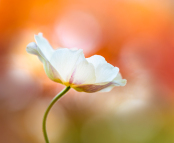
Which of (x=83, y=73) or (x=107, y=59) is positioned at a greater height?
(x=107, y=59)

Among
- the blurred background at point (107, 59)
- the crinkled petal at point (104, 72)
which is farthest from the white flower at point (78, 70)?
the blurred background at point (107, 59)

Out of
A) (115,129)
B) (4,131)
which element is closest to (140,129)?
(115,129)

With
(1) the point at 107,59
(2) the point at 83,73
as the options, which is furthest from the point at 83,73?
(1) the point at 107,59

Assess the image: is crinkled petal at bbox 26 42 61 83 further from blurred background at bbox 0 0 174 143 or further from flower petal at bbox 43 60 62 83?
blurred background at bbox 0 0 174 143

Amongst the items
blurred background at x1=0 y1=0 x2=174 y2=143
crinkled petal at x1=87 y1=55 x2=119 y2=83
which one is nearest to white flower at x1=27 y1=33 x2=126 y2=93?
crinkled petal at x1=87 y1=55 x2=119 y2=83

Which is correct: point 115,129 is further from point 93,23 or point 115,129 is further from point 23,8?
point 23,8

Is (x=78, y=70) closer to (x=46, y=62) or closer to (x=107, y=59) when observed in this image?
(x=46, y=62)
